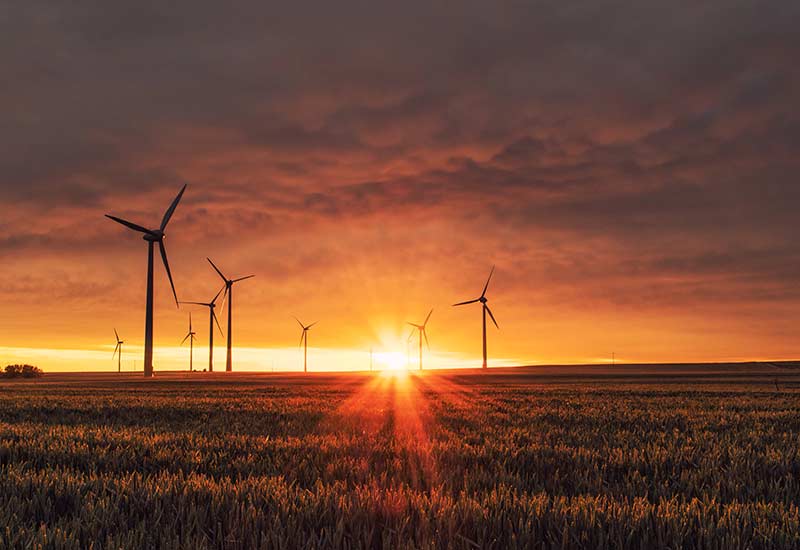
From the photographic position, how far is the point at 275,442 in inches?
469

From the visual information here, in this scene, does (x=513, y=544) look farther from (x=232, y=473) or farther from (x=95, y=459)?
(x=95, y=459)

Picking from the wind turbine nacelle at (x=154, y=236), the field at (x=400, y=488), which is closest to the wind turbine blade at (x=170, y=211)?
the wind turbine nacelle at (x=154, y=236)

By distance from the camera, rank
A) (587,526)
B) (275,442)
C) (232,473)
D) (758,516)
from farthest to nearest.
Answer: (275,442), (232,473), (758,516), (587,526)

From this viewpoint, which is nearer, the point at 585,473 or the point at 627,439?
the point at 585,473

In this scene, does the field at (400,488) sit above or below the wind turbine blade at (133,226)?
below

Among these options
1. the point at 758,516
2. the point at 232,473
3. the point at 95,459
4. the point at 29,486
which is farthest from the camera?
the point at 95,459

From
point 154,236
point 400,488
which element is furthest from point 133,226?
point 400,488

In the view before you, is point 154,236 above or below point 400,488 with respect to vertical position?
above

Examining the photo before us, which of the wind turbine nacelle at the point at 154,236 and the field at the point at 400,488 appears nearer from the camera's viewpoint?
the field at the point at 400,488

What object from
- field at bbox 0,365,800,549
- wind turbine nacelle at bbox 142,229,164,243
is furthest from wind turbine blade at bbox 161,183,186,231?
field at bbox 0,365,800,549

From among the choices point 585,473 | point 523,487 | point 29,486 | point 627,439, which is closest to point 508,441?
point 627,439

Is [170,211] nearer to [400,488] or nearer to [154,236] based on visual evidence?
[154,236]

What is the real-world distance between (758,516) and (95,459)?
9149 millimetres

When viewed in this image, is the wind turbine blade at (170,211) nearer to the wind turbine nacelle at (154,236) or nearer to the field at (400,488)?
the wind turbine nacelle at (154,236)
